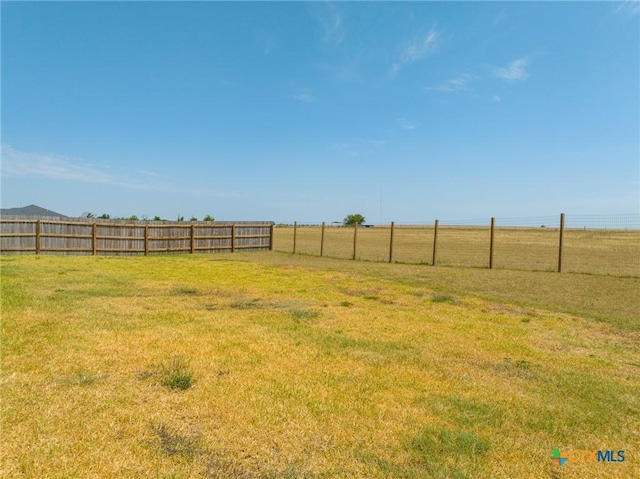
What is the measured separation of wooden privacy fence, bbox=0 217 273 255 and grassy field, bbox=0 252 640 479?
39.3ft

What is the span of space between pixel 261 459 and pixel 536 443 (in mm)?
1765

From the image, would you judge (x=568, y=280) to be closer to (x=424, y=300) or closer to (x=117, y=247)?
(x=424, y=300)

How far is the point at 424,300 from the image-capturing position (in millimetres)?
7387

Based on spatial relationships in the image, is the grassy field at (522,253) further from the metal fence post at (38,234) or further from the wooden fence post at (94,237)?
the metal fence post at (38,234)

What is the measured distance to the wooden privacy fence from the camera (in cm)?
1612

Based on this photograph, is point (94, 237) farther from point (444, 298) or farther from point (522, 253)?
Result: point (522, 253)

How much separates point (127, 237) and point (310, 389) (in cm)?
1806

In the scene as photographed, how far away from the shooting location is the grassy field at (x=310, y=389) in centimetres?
219

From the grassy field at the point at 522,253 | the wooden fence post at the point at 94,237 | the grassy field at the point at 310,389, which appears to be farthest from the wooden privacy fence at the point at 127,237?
the grassy field at the point at 310,389

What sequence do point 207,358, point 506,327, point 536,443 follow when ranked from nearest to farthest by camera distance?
point 536,443
point 207,358
point 506,327

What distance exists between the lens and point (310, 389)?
3154 mm

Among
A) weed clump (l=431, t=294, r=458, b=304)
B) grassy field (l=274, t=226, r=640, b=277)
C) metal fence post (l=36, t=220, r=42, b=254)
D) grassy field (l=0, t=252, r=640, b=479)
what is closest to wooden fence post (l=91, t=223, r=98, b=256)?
metal fence post (l=36, t=220, r=42, b=254)

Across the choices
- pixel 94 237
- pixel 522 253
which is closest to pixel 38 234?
pixel 94 237

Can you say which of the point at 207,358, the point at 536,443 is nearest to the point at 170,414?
the point at 207,358
